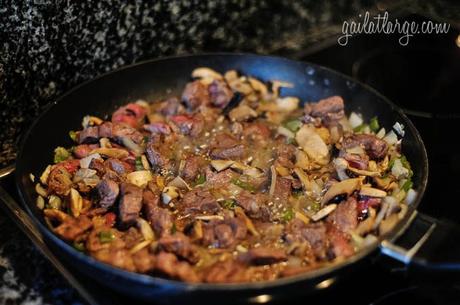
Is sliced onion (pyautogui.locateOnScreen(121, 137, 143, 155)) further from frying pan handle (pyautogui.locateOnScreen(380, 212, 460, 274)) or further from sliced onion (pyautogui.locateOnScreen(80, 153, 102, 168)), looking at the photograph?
frying pan handle (pyautogui.locateOnScreen(380, 212, 460, 274))

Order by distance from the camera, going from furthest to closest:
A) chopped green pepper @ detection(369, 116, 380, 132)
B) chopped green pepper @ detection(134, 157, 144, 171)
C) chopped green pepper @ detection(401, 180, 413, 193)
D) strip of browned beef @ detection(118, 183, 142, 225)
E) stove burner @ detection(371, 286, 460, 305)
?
chopped green pepper @ detection(369, 116, 380, 132)
chopped green pepper @ detection(134, 157, 144, 171)
chopped green pepper @ detection(401, 180, 413, 193)
strip of browned beef @ detection(118, 183, 142, 225)
stove burner @ detection(371, 286, 460, 305)

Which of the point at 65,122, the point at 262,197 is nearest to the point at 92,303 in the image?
the point at 262,197

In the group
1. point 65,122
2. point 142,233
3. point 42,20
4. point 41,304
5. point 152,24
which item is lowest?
point 41,304

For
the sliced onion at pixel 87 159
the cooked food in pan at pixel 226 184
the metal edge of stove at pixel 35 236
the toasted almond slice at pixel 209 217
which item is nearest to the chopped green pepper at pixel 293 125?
the cooked food in pan at pixel 226 184

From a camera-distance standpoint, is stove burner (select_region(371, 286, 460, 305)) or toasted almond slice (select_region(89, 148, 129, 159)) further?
toasted almond slice (select_region(89, 148, 129, 159))

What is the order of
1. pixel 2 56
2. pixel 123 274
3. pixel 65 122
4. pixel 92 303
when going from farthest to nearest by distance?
pixel 65 122
pixel 2 56
pixel 92 303
pixel 123 274

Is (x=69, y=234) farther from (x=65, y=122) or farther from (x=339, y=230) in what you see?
(x=339, y=230)

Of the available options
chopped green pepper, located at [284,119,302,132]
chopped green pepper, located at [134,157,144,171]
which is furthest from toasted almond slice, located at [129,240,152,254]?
chopped green pepper, located at [284,119,302,132]

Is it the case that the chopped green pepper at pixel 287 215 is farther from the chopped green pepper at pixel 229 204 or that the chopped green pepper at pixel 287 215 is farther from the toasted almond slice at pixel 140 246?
the toasted almond slice at pixel 140 246
